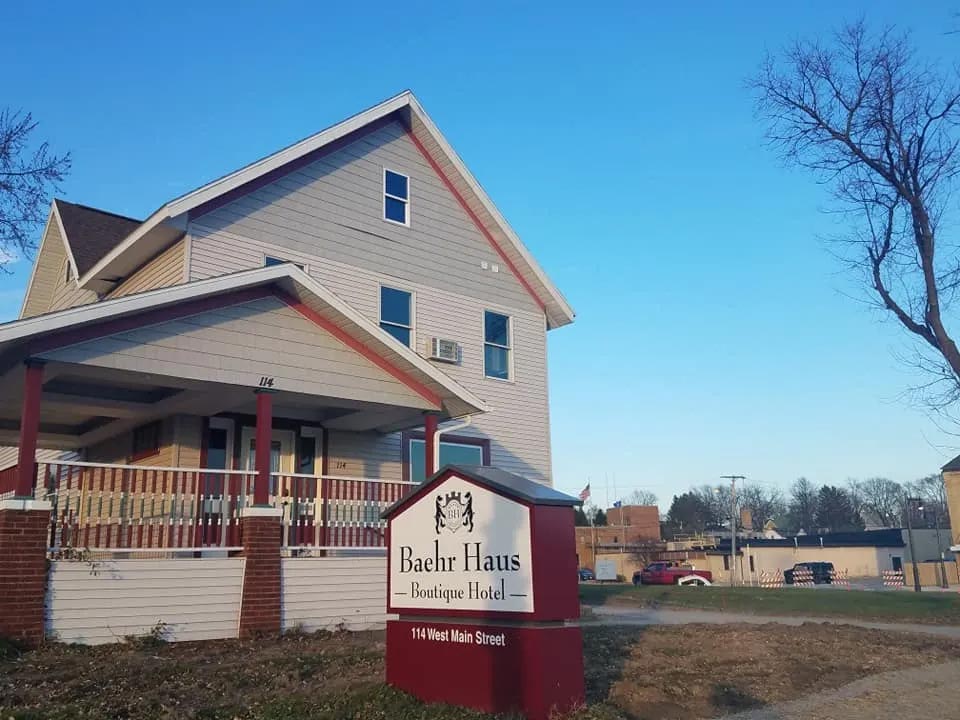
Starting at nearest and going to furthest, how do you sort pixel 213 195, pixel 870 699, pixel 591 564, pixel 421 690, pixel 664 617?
pixel 421 690, pixel 870 699, pixel 213 195, pixel 664 617, pixel 591 564

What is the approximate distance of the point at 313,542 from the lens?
42.2 feet

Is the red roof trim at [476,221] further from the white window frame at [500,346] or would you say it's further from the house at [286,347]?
the white window frame at [500,346]

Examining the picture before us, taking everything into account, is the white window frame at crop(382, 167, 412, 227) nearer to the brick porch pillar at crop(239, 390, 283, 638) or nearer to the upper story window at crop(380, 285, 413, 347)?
the upper story window at crop(380, 285, 413, 347)

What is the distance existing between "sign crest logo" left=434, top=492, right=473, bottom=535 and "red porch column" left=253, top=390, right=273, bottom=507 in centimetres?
448

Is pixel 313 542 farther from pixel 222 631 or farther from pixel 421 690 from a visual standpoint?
pixel 421 690

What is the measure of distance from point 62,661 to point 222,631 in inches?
97.8

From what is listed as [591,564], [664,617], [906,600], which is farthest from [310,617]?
[591,564]

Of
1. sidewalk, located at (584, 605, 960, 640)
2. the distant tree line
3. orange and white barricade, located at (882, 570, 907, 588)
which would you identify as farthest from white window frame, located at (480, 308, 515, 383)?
the distant tree line

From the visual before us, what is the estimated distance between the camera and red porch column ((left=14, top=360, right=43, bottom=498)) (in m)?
10.1

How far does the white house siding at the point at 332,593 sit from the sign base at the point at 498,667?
4.62m

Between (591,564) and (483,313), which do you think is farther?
(591,564)

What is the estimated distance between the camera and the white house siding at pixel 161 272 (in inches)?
570

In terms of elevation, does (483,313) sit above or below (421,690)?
above

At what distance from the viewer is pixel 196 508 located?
11.5 m
